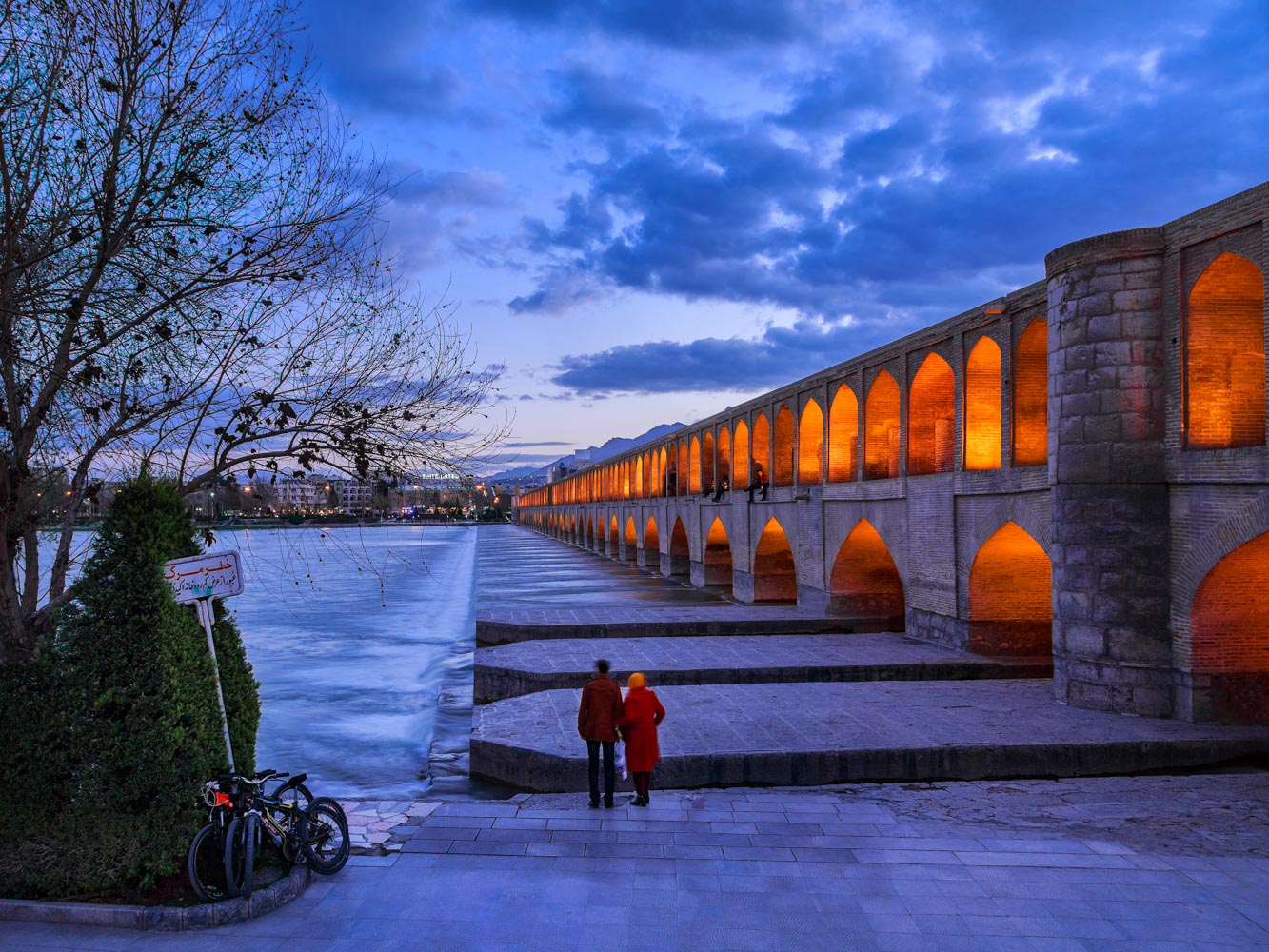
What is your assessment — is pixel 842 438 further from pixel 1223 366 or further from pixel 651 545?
pixel 651 545

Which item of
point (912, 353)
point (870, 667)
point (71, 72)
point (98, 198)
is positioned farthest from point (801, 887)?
point (912, 353)

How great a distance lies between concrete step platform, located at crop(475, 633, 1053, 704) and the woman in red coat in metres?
5.51

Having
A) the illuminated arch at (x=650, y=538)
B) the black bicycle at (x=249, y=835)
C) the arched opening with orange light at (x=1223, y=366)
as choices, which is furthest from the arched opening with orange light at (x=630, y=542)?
the black bicycle at (x=249, y=835)

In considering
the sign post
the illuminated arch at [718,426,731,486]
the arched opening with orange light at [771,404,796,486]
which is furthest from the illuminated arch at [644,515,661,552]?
the sign post

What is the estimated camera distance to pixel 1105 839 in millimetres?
6215

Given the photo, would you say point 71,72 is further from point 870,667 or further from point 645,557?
point 645,557

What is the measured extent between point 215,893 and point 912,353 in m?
12.8

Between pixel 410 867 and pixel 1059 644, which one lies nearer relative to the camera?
pixel 410 867

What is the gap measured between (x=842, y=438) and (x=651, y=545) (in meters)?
19.2

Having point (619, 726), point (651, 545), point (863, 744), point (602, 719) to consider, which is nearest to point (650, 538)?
point (651, 545)

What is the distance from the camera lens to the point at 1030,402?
12.3m

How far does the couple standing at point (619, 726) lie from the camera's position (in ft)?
22.0

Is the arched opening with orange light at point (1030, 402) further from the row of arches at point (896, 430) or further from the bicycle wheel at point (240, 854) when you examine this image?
the bicycle wheel at point (240, 854)

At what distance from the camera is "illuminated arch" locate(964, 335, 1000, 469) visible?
13.1 meters
